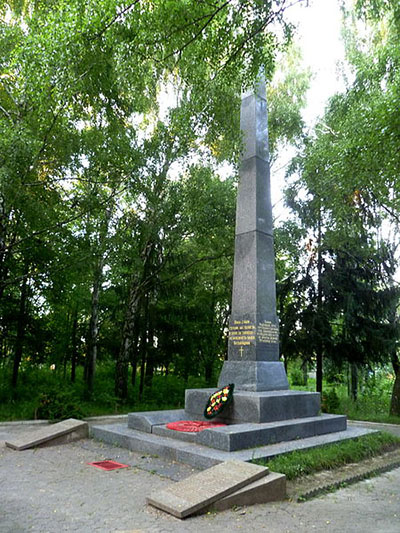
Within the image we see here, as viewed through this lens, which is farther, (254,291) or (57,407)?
(57,407)

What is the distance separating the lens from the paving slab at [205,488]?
144 inches

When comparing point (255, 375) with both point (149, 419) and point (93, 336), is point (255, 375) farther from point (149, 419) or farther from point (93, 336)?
point (93, 336)

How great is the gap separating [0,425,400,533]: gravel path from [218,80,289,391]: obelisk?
2486 mm

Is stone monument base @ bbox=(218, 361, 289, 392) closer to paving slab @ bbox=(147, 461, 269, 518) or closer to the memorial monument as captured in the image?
the memorial monument

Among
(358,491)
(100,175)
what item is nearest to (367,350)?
(358,491)

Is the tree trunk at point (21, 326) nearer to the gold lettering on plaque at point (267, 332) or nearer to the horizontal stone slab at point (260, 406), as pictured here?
the horizontal stone slab at point (260, 406)

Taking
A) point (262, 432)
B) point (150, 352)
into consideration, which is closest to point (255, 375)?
point (262, 432)

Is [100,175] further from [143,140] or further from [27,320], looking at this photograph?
[27,320]

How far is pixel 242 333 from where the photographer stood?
7680 millimetres

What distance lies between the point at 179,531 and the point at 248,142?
7.74m

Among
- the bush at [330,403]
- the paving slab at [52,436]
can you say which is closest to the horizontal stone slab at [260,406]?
the paving slab at [52,436]

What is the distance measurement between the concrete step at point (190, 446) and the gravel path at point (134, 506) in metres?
0.18

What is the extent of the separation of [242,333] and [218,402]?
147 centimetres

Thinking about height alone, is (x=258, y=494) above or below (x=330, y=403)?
below
